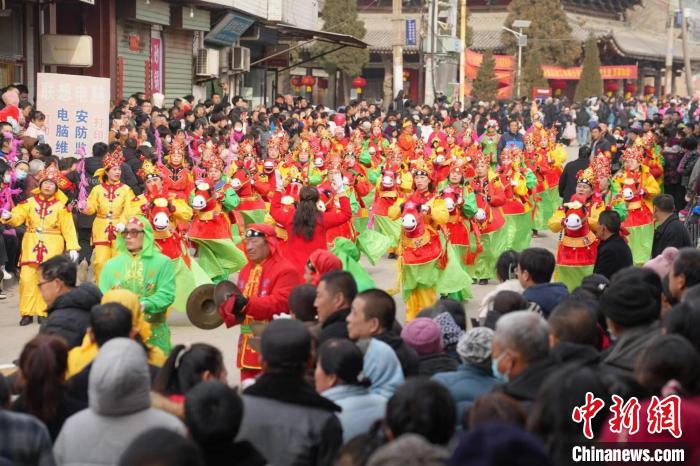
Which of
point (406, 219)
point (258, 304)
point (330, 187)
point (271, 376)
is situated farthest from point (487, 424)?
point (330, 187)

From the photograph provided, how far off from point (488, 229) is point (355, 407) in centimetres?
971

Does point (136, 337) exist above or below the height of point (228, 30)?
below

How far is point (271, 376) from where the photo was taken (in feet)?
16.7

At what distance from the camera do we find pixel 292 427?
4906 millimetres

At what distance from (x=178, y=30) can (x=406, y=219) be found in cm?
1687

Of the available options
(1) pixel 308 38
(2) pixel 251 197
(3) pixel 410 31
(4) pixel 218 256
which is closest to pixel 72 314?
(4) pixel 218 256

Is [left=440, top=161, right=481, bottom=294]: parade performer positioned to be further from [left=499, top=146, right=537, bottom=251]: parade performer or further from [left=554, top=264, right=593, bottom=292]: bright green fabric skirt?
[left=499, top=146, right=537, bottom=251]: parade performer

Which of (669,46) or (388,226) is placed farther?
(669,46)

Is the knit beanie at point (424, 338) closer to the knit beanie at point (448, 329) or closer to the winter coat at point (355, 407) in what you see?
the knit beanie at point (448, 329)

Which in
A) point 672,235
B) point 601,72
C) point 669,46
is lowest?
point 672,235

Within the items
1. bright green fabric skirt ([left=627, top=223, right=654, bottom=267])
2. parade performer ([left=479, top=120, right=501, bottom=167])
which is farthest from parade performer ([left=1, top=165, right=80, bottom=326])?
parade performer ([left=479, top=120, right=501, bottom=167])

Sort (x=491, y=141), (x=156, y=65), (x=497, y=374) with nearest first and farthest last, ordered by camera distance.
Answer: (x=497, y=374) < (x=491, y=141) < (x=156, y=65)

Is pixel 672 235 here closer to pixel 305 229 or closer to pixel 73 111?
pixel 305 229

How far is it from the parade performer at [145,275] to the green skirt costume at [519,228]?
25.2ft
